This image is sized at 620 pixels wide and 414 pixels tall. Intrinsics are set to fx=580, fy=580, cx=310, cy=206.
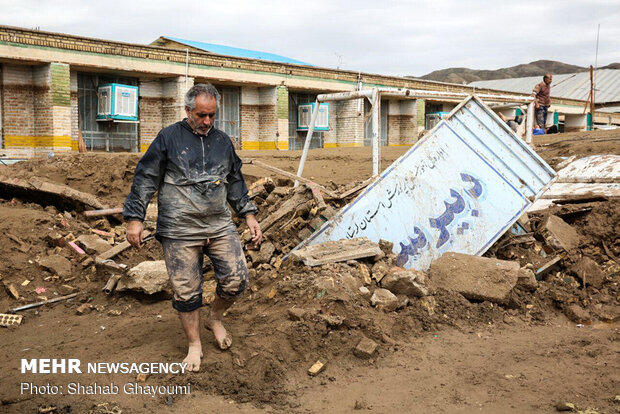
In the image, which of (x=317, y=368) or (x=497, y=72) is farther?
(x=497, y=72)

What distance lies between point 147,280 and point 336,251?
1.85m

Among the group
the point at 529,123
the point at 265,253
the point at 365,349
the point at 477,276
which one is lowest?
the point at 365,349

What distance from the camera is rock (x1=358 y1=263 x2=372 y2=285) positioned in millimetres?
4832

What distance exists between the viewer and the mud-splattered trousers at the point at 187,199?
3.77 meters

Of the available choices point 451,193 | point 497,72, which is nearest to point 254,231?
point 451,193

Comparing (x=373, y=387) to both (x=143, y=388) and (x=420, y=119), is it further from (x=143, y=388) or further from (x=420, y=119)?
(x=420, y=119)

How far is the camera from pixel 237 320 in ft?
14.8

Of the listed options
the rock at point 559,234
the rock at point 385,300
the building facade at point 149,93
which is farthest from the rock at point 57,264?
the building facade at point 149,93

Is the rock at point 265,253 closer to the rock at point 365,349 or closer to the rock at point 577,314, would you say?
the rock at point 365,349

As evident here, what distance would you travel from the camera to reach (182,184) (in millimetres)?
3811

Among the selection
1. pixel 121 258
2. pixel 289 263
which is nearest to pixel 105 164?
pixel 121 258

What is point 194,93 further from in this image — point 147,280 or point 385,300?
point 147,280

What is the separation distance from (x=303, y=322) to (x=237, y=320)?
0.64 metres

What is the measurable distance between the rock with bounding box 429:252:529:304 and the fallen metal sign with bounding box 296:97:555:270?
462mm
